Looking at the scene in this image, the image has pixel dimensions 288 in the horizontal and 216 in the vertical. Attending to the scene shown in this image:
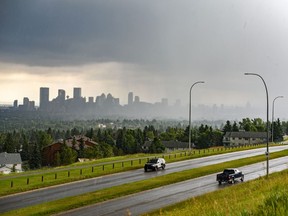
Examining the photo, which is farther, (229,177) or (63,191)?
(229,177)

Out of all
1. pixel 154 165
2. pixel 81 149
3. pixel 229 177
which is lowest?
pixel 81 149

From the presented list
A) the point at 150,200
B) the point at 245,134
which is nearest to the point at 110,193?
the point at 150,200

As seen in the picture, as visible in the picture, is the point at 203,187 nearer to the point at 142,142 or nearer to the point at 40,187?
the point at 40,187

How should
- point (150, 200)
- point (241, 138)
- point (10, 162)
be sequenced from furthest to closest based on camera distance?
1. point (241, 138)
2. point (10, 162)
3. point (150, 200)

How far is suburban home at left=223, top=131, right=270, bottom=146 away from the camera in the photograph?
151m

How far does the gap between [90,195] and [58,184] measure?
829 cm

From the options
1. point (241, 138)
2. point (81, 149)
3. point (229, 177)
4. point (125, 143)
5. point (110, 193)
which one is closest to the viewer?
point (110, 193)

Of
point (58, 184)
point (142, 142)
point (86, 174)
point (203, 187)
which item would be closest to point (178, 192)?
point (203, 187)

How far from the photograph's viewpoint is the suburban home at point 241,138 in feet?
495

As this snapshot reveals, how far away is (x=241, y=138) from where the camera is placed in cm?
15625

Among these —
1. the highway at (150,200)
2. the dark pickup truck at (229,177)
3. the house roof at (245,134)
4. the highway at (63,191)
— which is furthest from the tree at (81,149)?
the dark pickup truck at (229,177)

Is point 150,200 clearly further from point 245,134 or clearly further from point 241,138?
point 241,138

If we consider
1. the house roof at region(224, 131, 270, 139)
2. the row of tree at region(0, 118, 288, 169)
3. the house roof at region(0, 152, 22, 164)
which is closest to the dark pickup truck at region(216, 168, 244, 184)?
the row of tree at region(0, 118, 288, 169)

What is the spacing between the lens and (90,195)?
2992 centimetres
